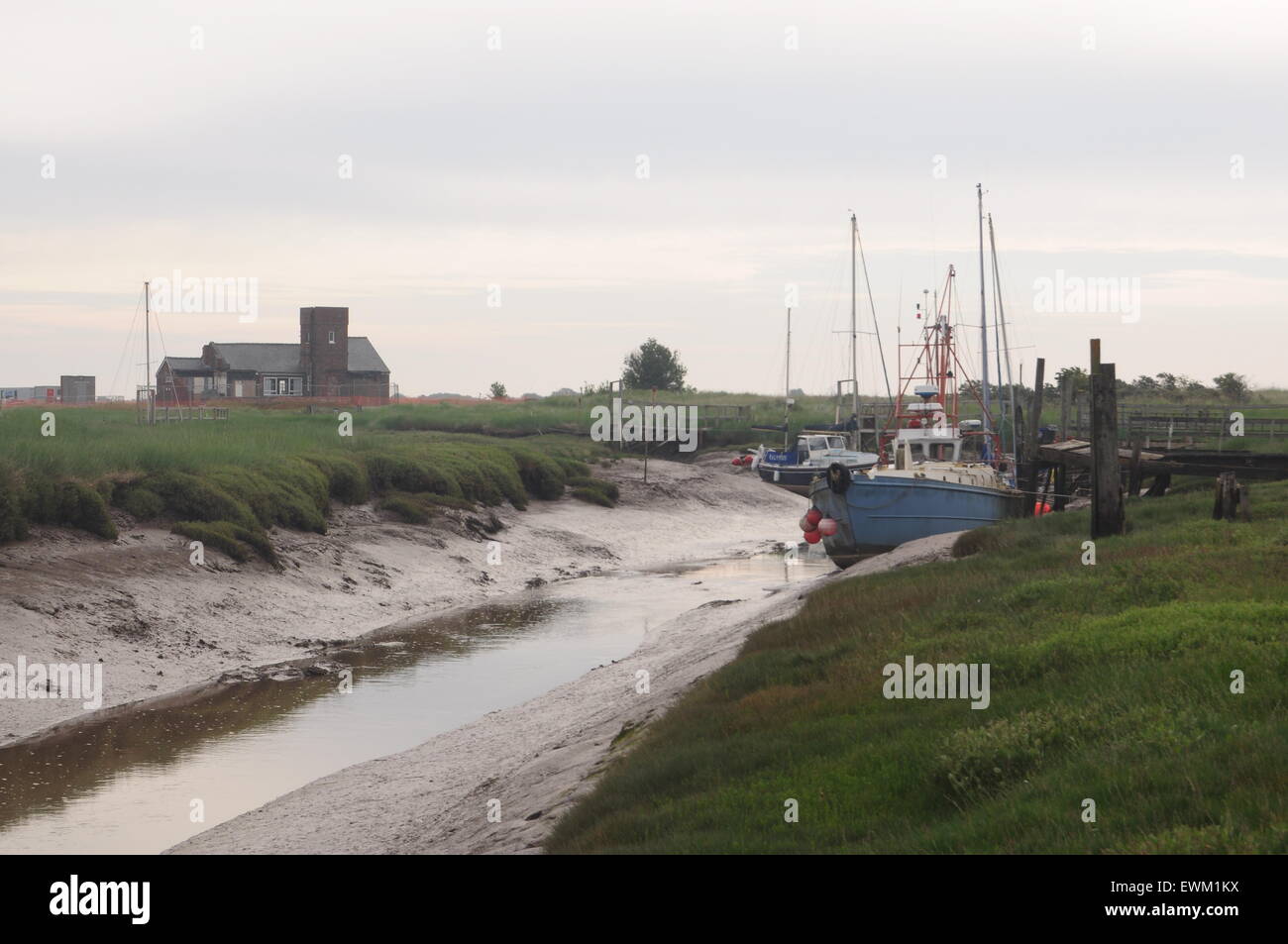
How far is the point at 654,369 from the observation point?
146 m

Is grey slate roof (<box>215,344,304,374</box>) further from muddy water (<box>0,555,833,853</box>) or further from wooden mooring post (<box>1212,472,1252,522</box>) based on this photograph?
wooden mooring post (<box>1212,472,1252,522</box>)

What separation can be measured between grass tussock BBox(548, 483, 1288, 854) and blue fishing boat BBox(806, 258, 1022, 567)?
1867 cm

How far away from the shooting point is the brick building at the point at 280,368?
103312mm

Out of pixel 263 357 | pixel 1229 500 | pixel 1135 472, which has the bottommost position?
pixel 1229 500

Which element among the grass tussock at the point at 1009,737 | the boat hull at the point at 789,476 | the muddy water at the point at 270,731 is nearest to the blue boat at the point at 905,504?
the muddy water at the point at 270,731

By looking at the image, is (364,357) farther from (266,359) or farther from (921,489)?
(921,489)

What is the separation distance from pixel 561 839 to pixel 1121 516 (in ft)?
53.1

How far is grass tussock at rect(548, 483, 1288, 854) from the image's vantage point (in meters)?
7.92

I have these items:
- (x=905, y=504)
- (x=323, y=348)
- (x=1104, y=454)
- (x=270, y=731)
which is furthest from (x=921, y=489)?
(x=323, y=348)

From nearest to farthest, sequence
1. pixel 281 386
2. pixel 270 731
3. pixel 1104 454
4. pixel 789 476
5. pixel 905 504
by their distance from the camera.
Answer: pixel 270 731 → pixel 1104 454 → pixel 905 504 → pixel 789 476 → pixel 281 386

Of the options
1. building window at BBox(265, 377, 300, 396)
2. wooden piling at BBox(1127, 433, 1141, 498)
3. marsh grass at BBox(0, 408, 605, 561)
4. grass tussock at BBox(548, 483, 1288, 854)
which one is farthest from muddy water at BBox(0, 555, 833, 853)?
building window at BBox(265, 377, 300, 396)

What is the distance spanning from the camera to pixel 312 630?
28.2 meters

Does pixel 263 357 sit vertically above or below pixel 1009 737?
above

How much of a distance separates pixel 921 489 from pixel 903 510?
78 cm
